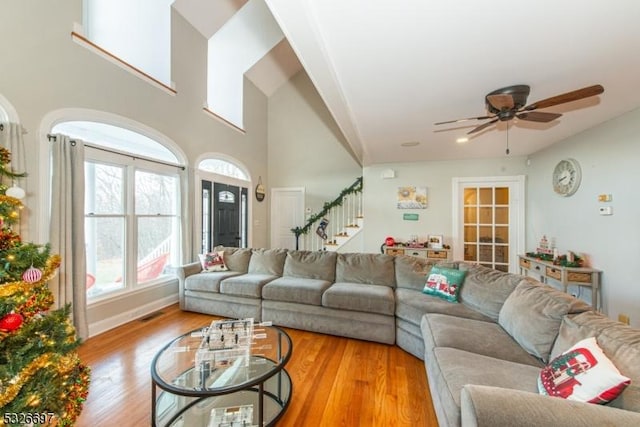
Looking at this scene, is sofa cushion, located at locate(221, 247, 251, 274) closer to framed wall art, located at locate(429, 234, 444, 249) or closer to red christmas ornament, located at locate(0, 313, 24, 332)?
red christmas ornament, located at locate(0, 313, 24, 332)

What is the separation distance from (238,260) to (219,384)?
2364 mm

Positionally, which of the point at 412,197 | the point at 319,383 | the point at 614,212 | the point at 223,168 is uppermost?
the point at 223,168

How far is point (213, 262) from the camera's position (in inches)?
148

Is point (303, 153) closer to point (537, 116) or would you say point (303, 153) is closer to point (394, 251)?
point (394, 251)

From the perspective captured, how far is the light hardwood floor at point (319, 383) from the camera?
1674 mm

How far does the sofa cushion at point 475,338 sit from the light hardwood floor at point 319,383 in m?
0.46

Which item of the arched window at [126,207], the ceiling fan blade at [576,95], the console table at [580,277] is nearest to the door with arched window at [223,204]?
the arched window at [126,207]

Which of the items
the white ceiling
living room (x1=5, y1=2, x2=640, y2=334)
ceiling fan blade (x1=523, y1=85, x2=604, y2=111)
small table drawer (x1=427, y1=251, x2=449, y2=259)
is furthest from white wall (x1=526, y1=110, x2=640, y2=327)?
small table drawer (x1=427, y1=251, x2=449, y2=259)

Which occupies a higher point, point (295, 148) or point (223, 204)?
point (295, 148)

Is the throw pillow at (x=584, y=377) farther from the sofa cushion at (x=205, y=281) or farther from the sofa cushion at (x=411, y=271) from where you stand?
the sofa cushion at (x=205, y=281)

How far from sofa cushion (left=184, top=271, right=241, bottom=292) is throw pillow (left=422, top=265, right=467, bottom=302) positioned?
8.25 feet

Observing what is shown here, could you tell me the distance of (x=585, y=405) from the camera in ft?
3.24

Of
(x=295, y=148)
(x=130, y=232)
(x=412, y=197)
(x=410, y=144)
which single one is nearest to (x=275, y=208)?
(x=295, y=148)

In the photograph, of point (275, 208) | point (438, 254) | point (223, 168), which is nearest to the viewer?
point (438, 254)
